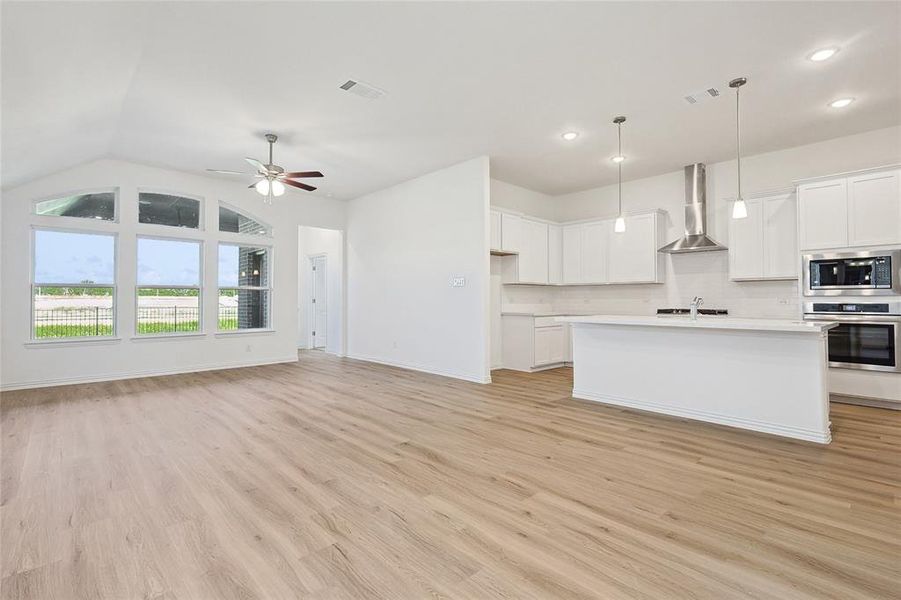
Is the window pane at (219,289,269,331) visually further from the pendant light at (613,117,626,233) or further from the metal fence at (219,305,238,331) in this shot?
the pendant light at (613,117,626,233)

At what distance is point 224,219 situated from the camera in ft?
23.8

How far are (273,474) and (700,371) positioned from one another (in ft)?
12.1

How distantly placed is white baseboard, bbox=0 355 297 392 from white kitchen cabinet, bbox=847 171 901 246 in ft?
27.1

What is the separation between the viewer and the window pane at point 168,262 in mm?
6453

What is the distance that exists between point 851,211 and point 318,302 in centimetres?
933

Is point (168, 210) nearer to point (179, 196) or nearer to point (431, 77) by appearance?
point (179, 196)

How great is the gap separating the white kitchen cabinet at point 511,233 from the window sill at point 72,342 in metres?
5.93

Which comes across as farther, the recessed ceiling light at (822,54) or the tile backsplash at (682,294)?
the tile backsplash at (682,294)

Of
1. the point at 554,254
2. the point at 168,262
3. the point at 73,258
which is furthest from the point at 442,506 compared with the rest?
the point at 73,258

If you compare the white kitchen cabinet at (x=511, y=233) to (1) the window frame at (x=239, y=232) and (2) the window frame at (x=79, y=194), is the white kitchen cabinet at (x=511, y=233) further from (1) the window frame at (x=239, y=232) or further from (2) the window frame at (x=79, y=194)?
(2) the window frame at (x=79, y=194)

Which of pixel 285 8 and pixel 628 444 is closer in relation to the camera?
pixel 285 8

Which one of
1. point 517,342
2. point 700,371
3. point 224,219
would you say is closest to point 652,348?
point 700,371

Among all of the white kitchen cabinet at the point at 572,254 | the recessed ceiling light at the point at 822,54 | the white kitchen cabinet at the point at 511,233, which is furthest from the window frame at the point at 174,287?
the recessed ceiling light at the point at 822,54

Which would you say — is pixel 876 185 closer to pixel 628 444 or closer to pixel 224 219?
pixel 628 444
